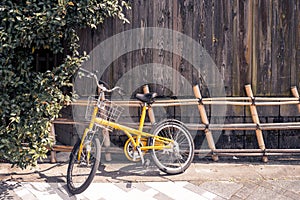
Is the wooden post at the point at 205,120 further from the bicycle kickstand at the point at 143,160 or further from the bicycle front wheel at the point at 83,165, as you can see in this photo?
the bicycle front wheel at the point at 83,165

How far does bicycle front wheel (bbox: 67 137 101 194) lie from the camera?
3.78m

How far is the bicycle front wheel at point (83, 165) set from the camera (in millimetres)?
3777

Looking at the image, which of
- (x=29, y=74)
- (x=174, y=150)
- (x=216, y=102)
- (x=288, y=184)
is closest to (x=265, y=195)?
(x=288, y=184)

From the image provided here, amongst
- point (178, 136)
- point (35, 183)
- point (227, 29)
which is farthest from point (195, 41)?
point (35, 183)

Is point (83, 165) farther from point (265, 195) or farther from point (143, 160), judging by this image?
point (265, 195)

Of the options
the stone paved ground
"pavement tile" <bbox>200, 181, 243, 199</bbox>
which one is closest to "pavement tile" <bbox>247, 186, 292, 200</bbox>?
the stone paved ground

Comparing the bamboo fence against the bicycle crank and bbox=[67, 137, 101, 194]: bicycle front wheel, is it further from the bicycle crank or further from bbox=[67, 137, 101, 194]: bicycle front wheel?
bbox=[67, 137, 101, 194]: bicycle front wheel

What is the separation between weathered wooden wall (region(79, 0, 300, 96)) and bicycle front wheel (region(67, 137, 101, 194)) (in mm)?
1381

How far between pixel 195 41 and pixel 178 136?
1.55 metres

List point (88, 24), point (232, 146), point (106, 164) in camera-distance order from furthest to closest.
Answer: point (232, 146) < point (106, 164) < point (88, 24)

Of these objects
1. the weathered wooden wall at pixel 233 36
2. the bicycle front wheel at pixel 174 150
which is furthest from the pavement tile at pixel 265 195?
the weathered wooden wall at pixel 233 36

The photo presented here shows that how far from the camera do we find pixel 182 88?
4973mm

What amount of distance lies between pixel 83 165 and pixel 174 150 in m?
1.30

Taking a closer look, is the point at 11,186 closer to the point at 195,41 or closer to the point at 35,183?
the point at 35,183
